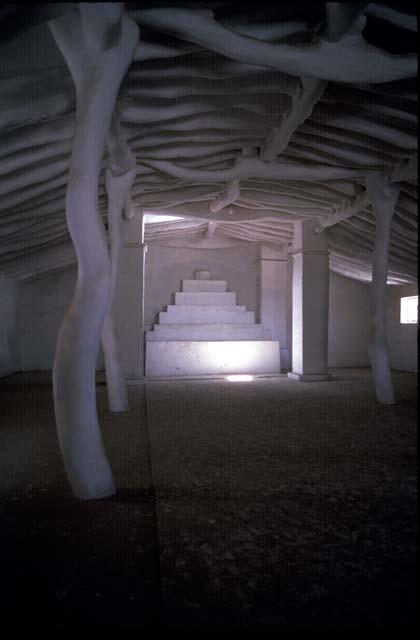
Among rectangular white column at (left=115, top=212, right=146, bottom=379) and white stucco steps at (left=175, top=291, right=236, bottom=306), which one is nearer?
rectangular white column at (left=115, top=212, right=146, bottom=379)

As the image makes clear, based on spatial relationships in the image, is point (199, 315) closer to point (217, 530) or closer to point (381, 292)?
point (381, 292)

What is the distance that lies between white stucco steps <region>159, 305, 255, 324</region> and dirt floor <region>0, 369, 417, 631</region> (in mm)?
8315

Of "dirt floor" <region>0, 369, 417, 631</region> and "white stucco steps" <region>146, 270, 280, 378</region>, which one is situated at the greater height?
"white stucco steps" <region>146, 270, 280, 378</region>

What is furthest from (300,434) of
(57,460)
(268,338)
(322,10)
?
(268,338)

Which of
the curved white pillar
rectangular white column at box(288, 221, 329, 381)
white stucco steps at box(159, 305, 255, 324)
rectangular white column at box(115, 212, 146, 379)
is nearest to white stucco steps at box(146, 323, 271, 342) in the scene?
white stucco steps at box(159, 305, 255, 324)

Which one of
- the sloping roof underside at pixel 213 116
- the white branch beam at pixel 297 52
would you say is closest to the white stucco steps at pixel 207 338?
the sloping roof underside at pixel 213 116

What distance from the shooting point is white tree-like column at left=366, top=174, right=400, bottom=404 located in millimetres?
7555

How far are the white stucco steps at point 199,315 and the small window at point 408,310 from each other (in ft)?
18.3

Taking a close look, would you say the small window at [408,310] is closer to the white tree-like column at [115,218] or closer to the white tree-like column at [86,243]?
the white tree-like column at [115,218]

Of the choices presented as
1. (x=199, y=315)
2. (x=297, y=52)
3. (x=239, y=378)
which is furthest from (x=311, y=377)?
(x=297, y=52)

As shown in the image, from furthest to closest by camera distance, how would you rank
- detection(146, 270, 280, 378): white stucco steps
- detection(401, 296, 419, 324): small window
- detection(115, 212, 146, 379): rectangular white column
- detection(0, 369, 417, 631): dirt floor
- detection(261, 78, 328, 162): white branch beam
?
detection(401, 296, 419, 324): small window, detection(146, 270, 280, 378): white stucco steps, detection(115, 212, 146, 379): rectangular white column, detection(261, 78, 328, 162): white branch beam, detection(0, 369, 417, 631): dirt floor

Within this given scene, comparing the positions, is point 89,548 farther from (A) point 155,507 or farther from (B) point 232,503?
(B) point 232,503

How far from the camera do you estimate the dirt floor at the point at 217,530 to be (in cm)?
205

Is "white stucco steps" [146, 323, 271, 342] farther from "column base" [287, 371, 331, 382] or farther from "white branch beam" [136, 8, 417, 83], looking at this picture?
"white branch beam" [136, 8, 417, 83]
